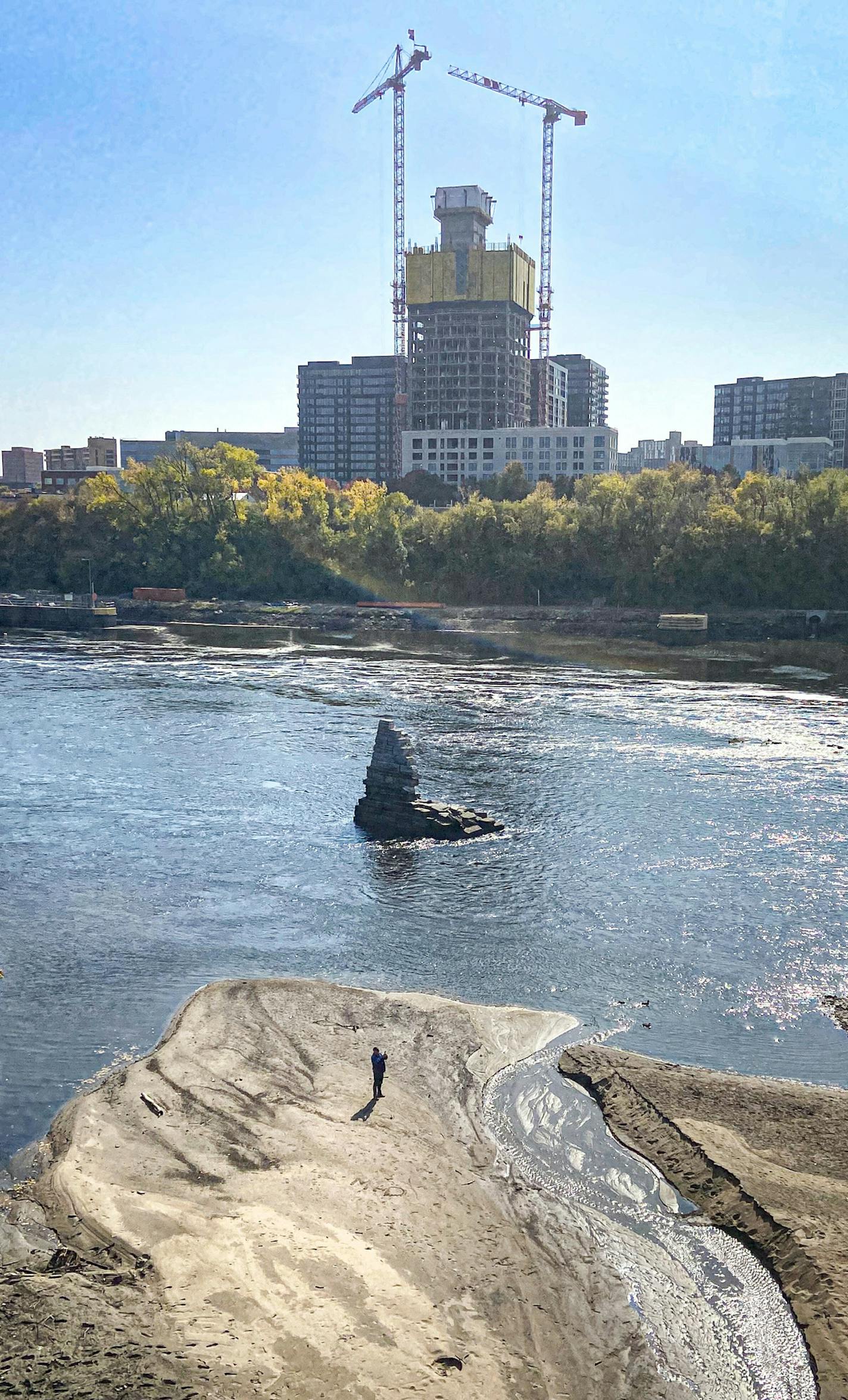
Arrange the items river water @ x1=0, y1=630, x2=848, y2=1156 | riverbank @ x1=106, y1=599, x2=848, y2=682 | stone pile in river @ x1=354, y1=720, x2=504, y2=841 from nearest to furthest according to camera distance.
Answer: river water @ x1=0, y1=630, x2=848, y2=1156 → stone pile in river @ x1=354, y1=720, x2=504, y2=841 → riverbank @ x1=106, y1=599, x2=848, y2=682

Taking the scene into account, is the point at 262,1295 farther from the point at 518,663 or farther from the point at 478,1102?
the point at 518,663

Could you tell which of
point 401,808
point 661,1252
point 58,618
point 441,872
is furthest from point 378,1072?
point 58,618

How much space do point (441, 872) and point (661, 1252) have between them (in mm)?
29642

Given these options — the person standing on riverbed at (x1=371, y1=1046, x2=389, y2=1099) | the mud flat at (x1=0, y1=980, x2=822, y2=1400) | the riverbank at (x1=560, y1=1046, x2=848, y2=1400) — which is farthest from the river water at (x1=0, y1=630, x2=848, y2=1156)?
the person standing on riverbed at (x1=371, y1=1046, x2=389, y2=1099)

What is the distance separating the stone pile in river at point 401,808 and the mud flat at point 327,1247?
25.3 meters

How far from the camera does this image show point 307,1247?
82.0 ft

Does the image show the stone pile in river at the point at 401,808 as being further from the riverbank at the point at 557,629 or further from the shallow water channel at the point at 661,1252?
the riverbank at the point at 557,629

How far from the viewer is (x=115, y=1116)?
31.1m

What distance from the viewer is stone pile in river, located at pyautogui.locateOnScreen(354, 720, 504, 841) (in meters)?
61.4

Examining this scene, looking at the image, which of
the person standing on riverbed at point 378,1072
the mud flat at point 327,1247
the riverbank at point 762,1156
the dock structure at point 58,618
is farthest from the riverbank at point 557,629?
the mud flat at point 327,1247

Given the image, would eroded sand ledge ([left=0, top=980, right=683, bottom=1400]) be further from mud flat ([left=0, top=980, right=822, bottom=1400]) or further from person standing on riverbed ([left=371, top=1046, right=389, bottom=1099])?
person standing on riverbed ([left=371, top=1046, right=389, bottom=1099])

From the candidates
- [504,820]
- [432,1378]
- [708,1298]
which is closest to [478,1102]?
[708,1298]

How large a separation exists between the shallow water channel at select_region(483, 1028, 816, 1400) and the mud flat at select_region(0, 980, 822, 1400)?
84mm

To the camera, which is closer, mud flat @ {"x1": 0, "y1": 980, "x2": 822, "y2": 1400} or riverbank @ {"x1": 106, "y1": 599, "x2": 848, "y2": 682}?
mud flat @ {"x1": 0, "y1": 980, "x2": 822, "y2": 1400}
